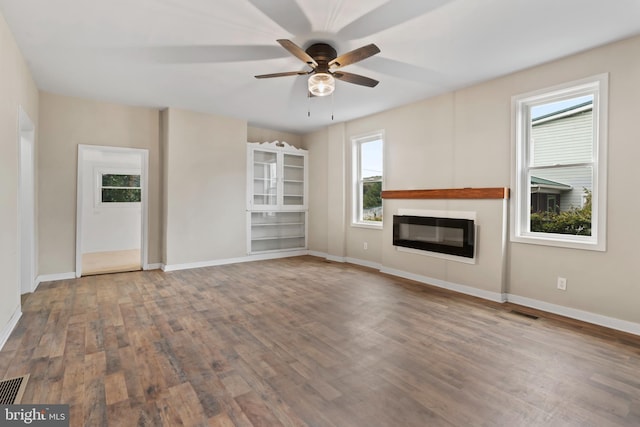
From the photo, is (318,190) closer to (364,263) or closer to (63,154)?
(364,263)

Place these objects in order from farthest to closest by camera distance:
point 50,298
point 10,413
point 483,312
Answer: point 50,298 → point 483,312 → point 10,413

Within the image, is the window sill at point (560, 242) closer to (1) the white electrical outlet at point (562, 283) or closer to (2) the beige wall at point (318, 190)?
(1) the white electrical outlet at point (562, 283)

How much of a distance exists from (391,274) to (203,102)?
13.5ft

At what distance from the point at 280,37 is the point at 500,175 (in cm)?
304

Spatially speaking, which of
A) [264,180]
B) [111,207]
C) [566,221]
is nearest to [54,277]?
[111,207]

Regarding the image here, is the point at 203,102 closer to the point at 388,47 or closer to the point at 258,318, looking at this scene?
the point at 388,47

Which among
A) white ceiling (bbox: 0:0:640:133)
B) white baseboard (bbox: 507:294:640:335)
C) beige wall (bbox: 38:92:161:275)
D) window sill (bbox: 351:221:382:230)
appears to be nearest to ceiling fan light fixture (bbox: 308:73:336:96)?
white ceiling (bbox: 0:0:640:133)

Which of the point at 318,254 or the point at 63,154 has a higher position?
the point at 63,154

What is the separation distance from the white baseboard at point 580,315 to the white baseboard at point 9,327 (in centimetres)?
505

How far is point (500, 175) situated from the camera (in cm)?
396

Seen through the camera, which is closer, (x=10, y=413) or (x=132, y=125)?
(x=10, y=413)

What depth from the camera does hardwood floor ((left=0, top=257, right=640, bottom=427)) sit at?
5.95 feet

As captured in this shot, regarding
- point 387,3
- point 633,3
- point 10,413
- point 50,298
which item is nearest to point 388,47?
point 387,3

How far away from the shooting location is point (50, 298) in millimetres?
3838
